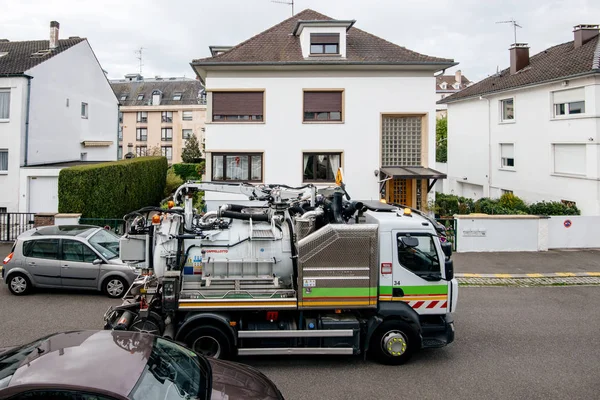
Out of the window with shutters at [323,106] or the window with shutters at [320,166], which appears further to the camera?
the window with shutters at [320,166]

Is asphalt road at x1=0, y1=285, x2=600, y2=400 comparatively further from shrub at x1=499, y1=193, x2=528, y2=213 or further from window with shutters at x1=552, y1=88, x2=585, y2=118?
window with shutters at x1=552, y1=88, x2=585, y2=118

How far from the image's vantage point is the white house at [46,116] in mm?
23547

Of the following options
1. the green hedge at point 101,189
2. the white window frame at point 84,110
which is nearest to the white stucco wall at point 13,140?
the green hedge at point 101,189

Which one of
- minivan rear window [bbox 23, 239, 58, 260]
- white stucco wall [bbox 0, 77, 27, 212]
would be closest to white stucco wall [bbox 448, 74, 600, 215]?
minivan rear window [bbox 23, 239, 58, 260]

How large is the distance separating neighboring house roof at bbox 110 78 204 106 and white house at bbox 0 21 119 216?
29178 millimetres

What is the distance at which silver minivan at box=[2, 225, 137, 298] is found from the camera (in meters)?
11.4

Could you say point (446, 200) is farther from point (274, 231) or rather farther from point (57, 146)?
point (57, 146)

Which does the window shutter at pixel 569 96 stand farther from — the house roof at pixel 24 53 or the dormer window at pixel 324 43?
the house roof at pixel 24 53

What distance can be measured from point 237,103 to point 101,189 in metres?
6.87

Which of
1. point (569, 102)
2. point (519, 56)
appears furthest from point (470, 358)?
point (519, 56)

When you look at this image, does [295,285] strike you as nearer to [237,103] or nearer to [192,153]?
[237,103]

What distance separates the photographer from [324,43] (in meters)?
21.7

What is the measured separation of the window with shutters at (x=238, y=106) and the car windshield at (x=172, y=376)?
17178mm

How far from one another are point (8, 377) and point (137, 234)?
4219mm
